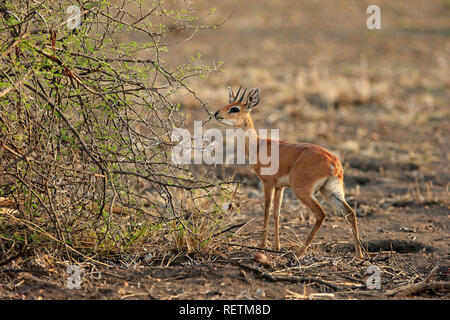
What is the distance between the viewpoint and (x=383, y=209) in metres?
8.52

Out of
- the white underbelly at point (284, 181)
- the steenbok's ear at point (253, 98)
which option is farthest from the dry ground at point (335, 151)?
the steenbok's ear at point (253, 98)

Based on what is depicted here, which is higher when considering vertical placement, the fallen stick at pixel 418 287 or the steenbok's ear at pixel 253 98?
the steenbok's ear at pixel 253 98

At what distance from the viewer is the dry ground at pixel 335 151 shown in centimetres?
522

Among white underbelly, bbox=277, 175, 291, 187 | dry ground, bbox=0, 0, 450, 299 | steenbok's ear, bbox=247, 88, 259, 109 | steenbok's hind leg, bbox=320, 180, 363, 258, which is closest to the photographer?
dry ground, bbox=0, 0, 450, 299

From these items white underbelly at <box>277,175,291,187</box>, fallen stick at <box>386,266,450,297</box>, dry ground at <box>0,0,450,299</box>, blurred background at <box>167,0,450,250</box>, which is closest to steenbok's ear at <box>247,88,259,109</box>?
blurred background at <box>167,0,450,250</box>

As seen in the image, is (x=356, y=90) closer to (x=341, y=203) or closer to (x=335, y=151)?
(x=335, y=151)

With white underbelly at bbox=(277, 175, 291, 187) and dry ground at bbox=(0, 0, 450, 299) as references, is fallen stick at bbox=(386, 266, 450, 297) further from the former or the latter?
white underbelly at bbox=(277, 175, 291, 187)

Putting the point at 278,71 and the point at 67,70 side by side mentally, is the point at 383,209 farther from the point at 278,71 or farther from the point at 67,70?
the point at 278,71

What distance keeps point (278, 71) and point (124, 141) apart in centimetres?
1492

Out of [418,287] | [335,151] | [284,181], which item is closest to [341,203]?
[284,181]

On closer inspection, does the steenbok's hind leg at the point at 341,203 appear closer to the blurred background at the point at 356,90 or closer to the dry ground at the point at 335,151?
the dry ground at the point at 335,151

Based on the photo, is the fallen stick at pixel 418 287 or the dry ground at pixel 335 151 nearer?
the fallen stick at pixel 418 287

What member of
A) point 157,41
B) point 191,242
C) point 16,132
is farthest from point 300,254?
point 16,132

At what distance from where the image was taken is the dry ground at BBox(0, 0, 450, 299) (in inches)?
205
